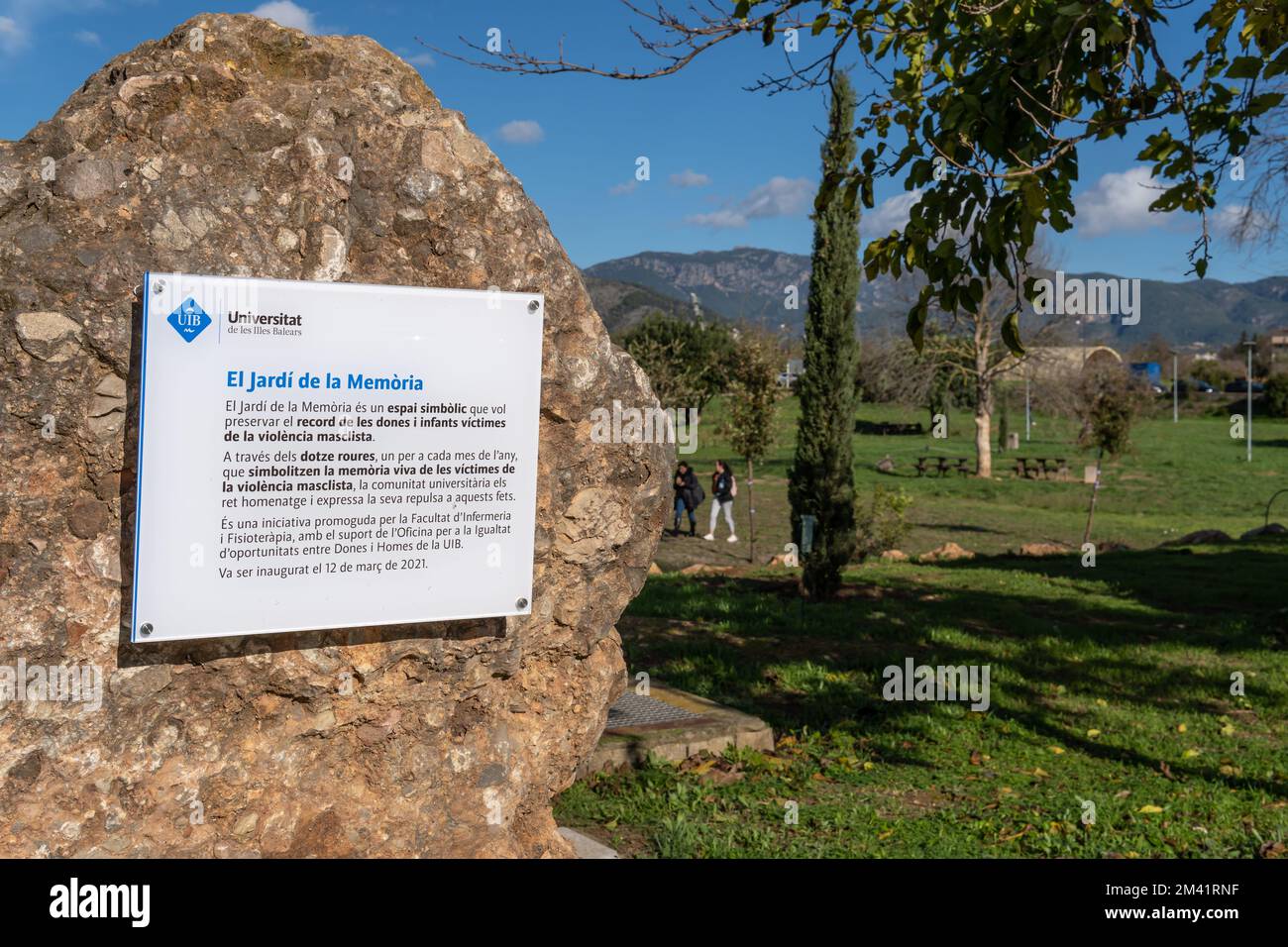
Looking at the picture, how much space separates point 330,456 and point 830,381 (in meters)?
12.2

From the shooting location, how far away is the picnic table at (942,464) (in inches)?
1468

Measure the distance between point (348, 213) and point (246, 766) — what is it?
185cm

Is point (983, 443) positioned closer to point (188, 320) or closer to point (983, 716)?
point (983, 716)

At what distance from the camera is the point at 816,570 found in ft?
46.0

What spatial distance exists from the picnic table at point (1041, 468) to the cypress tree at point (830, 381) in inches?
940

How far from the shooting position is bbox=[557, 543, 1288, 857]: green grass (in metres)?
5.63

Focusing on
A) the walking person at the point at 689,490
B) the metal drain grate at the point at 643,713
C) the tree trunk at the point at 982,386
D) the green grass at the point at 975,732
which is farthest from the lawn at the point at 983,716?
the tree trunk at the point at 982,386

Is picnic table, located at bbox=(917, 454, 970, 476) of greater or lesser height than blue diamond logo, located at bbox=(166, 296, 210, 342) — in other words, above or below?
above

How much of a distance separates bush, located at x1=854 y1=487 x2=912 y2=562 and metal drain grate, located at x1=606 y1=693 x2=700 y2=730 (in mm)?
11423

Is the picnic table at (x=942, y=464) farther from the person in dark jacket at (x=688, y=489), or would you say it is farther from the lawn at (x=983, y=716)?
the lawn at (x=983, y=716)

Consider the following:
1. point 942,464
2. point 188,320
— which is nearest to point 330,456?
point 188,320

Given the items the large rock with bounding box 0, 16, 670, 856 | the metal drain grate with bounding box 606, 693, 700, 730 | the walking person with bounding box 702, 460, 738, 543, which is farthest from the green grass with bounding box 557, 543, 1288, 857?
the walking person with bounding box 702, 460, 738, 543

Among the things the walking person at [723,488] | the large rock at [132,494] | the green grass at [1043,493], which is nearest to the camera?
the large rock at [132,494]

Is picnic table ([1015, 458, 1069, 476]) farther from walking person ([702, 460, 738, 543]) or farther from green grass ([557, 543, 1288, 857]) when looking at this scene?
green grass ([557, 543, 1288, 857])
